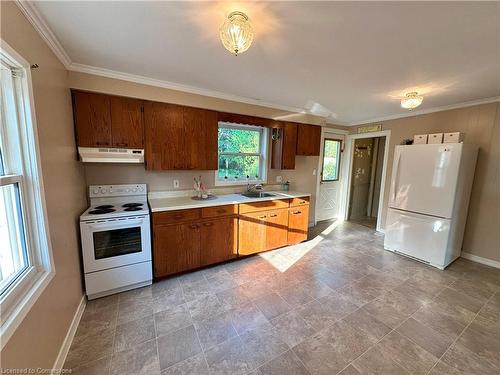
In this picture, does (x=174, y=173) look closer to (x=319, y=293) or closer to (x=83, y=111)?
(x=83, y=111)

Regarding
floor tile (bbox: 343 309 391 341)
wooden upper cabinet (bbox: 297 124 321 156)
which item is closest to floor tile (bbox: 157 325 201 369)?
floor tile (bbox: 343 309 391 341)

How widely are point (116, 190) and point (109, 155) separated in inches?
18.9

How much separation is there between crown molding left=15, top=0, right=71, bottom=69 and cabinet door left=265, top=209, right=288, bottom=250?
2863mm

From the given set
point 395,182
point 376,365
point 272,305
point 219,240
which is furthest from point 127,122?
point 395,182

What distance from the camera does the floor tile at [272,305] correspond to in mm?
2016

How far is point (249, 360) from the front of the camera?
154 cm

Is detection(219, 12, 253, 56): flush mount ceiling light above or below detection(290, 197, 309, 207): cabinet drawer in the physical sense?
above

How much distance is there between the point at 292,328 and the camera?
6.04 feet

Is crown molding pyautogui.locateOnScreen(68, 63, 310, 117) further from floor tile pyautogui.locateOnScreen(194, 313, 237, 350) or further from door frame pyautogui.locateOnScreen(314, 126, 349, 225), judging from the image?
floor tile pyautogui.locateOnScreen(194, 313, 237, 350)

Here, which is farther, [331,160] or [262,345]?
[331,160]

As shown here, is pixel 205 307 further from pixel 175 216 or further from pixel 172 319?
pixel 175 216

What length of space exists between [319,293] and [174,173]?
95.7 inches

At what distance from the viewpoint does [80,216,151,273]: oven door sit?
2.04 m

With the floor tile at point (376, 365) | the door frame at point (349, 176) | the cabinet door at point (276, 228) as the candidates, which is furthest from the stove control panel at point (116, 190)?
the door frame at point (349, 176)
